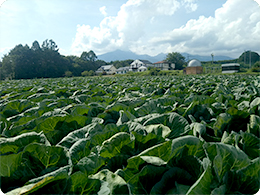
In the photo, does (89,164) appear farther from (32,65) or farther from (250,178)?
(32,65)

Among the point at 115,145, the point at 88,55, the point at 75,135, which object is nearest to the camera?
the point at 115,145

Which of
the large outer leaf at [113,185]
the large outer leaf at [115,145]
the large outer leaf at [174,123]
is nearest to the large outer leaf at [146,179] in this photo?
the large outer leaf at [113,185]

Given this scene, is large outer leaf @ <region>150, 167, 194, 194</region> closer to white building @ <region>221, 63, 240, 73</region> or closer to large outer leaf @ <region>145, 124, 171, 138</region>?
large outer leaf @ <region>145, 124, 171, 138</region>

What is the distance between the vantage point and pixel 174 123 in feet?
5.02

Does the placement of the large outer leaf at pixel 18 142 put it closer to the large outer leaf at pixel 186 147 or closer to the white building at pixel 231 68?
the large outer leaf at pixel 186 147

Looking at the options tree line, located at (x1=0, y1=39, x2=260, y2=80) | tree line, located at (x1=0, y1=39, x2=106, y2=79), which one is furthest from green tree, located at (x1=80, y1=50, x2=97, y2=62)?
tree line, located at (x1=0, y1=39, x2=106, y2=79)

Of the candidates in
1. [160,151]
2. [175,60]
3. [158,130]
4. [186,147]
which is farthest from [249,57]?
[160,151]

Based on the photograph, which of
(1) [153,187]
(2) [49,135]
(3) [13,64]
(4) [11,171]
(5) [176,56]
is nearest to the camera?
(1) [153,187]

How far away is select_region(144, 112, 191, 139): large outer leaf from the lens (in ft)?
4.85

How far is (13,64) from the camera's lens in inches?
2159

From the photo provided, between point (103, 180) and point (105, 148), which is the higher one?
point (105, 148)

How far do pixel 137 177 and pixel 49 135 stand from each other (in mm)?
941

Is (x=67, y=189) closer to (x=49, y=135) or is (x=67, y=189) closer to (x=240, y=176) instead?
(x=49, y=135)

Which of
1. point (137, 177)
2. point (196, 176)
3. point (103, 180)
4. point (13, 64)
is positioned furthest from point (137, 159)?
point (13, 64)
